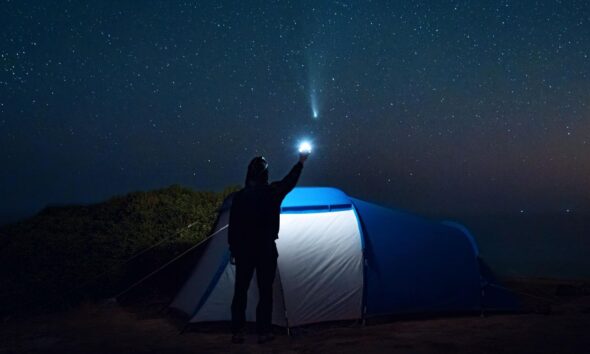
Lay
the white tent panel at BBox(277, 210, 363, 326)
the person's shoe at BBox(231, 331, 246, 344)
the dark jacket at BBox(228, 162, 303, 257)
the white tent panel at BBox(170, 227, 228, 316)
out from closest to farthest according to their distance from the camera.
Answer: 1. the dark jacket at BBox(228, 162, 303, 257)
2. the person's shoe at BBox(231, 331, 246, 344)
3. the white tent panel at BBox(277, 210, 363, 326)
4. the white tent panel at BBox(170, 227, 228, 316)

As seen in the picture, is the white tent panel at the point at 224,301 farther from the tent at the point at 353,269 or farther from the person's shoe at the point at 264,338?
the person's shoe at the point at 264,338

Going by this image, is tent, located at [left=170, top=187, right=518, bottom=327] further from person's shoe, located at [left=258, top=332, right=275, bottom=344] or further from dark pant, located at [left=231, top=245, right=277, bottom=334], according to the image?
dark pant, located at [left=231, top=245, right=277, bottom=334]

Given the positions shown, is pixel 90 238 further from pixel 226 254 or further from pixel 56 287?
pixel 226 254

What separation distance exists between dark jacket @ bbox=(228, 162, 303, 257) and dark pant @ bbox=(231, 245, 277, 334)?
108mm

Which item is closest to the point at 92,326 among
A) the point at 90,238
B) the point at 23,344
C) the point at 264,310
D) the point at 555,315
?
the point at 23,344

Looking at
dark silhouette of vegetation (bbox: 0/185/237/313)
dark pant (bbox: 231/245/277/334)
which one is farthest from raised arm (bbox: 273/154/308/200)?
dark silhouette of vegetation (bbox: 0/185/237/313)

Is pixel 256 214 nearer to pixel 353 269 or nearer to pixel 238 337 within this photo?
pixel 238 337

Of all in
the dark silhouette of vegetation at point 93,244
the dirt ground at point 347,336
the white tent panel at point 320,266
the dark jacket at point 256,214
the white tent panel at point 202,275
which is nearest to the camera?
the dirt ground at point 347,336

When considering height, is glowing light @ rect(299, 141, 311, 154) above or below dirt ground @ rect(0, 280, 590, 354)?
above

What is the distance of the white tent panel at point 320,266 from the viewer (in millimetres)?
8070

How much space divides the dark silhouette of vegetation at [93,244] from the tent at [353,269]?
277 centimetres

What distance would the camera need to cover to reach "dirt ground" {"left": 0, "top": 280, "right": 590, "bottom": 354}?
668 cm

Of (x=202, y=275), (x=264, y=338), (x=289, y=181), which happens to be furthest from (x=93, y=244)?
(x=289, y=181)

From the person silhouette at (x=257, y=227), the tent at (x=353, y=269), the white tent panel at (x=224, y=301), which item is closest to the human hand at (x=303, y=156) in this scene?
the person silhouette at (x=257, y=227)
